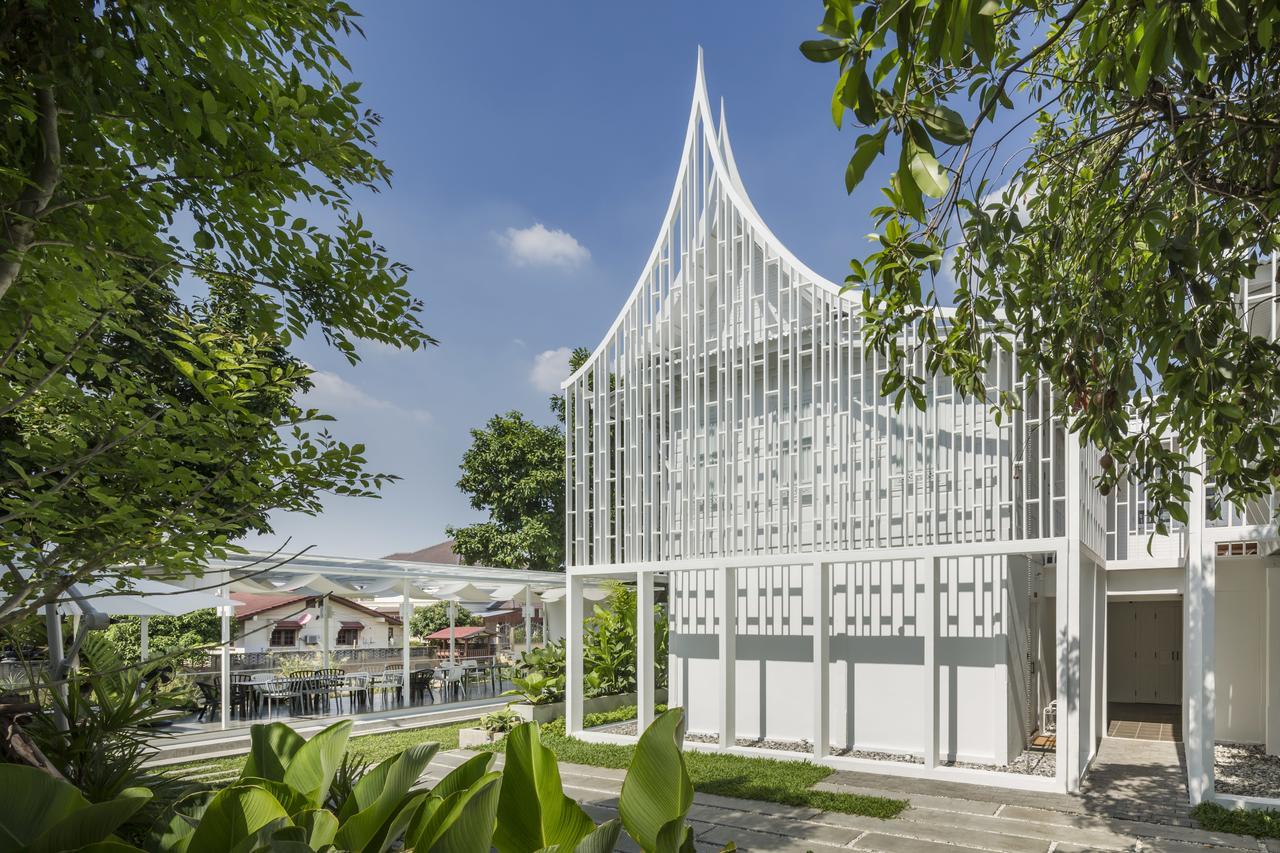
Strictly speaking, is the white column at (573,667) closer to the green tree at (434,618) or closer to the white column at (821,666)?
the white column at (821,666)

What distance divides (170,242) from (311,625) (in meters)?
38.4

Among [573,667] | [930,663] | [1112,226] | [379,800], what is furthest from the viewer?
[573,667]

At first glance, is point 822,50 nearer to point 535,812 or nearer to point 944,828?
point 535,812

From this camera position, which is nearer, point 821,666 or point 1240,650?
point 821,666

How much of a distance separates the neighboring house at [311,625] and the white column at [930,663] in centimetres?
2691

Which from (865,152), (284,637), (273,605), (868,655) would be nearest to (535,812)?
(865,152)

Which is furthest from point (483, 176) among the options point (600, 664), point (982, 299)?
point (982, 299)

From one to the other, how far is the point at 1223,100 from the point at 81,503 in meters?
5.12

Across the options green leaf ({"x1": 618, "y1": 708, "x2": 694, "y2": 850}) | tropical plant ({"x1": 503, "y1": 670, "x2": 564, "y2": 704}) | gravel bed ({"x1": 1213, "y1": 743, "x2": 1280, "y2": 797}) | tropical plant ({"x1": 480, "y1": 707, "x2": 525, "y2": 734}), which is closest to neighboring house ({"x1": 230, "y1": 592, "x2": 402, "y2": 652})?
tropical plant ({"x1": 503, "y1": 670, "x2": 564, "y2": 704})

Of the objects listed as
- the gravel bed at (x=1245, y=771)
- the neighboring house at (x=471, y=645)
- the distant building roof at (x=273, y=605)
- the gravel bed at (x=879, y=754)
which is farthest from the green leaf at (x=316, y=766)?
the distant building roof at (x=273, y=605)

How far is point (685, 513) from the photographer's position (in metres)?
11.8

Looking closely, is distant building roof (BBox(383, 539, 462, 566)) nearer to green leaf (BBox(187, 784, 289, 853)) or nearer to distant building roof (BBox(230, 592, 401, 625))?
distant building roof (BBox(230, 592, 401, 625))

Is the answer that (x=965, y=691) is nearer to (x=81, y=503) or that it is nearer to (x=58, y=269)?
(x=81, y=503)

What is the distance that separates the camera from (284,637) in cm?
3897
